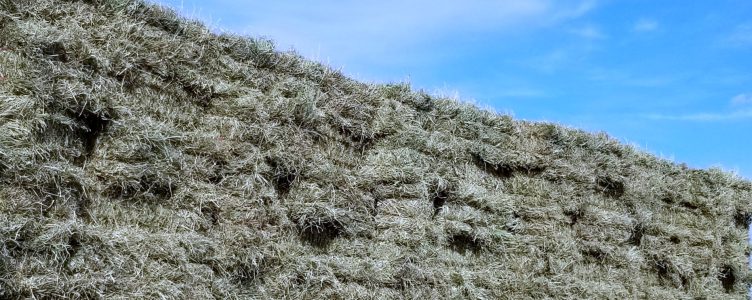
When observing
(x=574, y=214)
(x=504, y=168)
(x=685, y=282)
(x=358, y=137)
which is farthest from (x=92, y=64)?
(x=685, y=282)

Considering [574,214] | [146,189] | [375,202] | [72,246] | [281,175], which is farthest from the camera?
[574,214]

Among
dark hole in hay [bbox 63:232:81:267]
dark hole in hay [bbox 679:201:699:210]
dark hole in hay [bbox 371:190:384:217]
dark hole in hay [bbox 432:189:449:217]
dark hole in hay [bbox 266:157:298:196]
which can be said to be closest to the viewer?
dark hole in hay [bbox 63:232:81:267]

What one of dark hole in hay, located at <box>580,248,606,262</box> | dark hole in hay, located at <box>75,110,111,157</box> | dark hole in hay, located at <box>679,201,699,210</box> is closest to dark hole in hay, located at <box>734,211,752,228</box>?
dark hole in hay, located at <box>679,201,699,210</box>

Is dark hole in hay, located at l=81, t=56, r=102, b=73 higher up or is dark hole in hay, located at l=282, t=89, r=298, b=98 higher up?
dark hole in hay, located at l=282, t=89, r=298, b=98

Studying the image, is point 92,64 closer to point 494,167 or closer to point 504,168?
point 494,167

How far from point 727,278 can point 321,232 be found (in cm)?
537

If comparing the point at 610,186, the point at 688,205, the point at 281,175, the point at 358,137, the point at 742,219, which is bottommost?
the point at 281,175

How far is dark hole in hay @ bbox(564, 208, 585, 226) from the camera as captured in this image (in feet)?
20.3

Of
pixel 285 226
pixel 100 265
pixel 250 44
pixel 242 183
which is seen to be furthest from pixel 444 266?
pixel 100 265

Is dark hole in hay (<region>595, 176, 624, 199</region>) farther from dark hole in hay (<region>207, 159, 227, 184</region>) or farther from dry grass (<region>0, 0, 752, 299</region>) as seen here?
dark hole in hay (<region>207, 159, 227, 184</region>)

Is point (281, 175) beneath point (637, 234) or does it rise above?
beneath

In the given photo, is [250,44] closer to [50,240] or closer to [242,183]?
[242,183]

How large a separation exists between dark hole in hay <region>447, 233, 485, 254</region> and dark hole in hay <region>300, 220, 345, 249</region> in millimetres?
1013

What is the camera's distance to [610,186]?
6.73m
